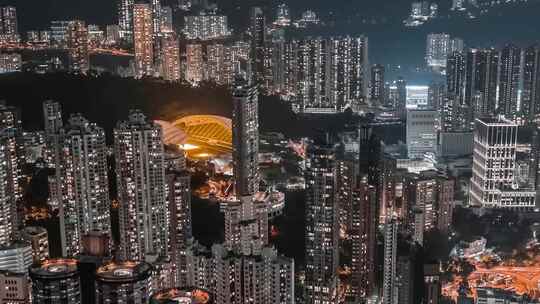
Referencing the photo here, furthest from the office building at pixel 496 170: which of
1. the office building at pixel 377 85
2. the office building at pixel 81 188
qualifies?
the office building at pixel 81 188

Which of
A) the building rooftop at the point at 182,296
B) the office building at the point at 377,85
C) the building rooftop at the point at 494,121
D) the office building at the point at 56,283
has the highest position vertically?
the office building at the point at 377,85

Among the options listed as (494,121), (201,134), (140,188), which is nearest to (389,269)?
(140,188)

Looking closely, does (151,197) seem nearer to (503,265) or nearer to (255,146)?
(255,146)

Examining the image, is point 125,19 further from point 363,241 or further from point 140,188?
point 363,241

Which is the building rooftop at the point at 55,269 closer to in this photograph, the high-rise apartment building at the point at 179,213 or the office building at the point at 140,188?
the high-rise apartment building at the point at 179,213

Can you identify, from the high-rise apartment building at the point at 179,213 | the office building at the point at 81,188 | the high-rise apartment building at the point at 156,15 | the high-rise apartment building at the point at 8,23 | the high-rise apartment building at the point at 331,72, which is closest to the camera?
the high-rise apartment building at the point at 179,213

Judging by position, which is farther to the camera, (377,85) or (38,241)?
(377,85)

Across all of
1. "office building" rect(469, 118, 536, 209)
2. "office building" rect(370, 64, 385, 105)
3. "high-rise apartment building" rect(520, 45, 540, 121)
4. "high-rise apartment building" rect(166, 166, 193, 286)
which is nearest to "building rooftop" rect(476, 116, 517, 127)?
"office building" rect(469, 118, 536, 209)

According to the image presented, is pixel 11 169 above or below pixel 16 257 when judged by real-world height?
above

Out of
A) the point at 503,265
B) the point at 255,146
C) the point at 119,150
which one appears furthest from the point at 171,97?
the point at 503,265
